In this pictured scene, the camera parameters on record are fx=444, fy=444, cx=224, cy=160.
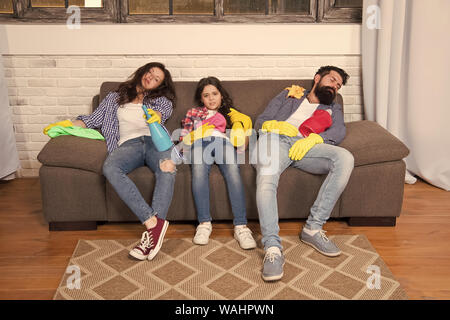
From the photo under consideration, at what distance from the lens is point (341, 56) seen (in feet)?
9.82

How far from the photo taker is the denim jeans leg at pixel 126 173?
206cm

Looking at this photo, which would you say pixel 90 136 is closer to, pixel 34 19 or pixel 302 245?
pixel 34 19

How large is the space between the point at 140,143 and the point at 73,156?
1.11 feet

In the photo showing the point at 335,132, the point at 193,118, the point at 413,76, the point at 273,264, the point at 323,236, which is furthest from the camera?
the point at 413,76

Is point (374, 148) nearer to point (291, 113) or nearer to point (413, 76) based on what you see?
point (291, 113)

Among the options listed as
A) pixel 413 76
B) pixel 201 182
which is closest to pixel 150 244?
pixel 201 182

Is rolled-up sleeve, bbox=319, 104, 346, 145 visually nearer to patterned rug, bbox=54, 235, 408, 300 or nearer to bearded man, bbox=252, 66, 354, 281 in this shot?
bearded man, bbox=252, 66, 354, 281

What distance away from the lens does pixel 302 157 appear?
7.27 ft

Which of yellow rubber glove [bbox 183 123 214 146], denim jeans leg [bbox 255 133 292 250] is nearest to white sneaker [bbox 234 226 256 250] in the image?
denim jeans leg [bbox 255 133 292 250]

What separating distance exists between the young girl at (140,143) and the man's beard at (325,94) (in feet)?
2.77

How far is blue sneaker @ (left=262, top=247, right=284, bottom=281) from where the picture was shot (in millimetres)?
1835
